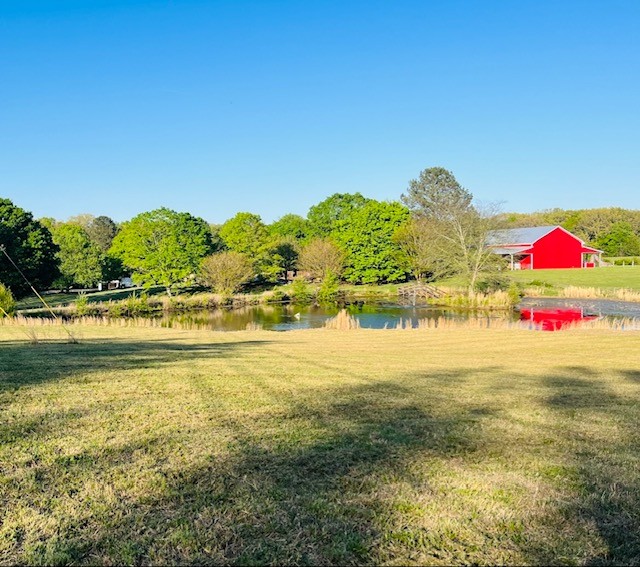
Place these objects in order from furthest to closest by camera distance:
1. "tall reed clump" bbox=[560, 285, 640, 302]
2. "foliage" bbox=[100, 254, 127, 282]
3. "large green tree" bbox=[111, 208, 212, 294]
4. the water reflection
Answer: "foliage" bbox=[100, 254, 127, 282]
"large green tree" bbox=[111, 208, 212, 294]
"tall reed clump" bbox=[560, 285, 640, 302]
the water reflection

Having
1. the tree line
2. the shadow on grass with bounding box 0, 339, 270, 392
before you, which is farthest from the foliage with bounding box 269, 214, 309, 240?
the shadow on grass with bounding box 0, 339, 270, 392

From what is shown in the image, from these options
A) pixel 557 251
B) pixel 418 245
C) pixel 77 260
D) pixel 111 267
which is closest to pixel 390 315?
pixel 418 245

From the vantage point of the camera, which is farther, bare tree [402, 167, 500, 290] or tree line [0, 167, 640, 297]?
bare tree [402, 167, 500, 290]

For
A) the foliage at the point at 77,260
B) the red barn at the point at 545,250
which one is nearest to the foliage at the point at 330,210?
the red barn at the point at 545,250

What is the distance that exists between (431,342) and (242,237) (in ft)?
129

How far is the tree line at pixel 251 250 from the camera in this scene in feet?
116

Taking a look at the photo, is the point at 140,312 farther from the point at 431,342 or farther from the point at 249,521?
the point at 249,521

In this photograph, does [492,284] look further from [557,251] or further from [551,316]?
[557,251]

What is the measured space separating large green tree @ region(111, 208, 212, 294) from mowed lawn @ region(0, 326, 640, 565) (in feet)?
133

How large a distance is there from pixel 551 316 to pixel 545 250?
117 feet

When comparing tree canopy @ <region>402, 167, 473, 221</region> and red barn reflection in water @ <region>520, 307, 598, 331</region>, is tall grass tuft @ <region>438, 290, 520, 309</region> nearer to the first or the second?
red barn reflection in water @ <region>520, 307, 598, 331</region>

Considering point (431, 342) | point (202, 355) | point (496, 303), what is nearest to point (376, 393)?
point (202, 355)

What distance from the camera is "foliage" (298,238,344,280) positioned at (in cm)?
5322

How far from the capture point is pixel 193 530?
2805 millimetres
